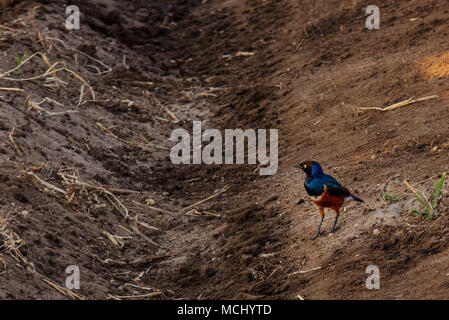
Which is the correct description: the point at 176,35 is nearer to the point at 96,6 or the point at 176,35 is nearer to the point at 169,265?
the point at 96,6

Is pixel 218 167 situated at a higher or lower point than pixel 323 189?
higher

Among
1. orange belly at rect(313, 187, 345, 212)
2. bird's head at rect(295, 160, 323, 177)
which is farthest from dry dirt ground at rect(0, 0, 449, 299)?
bird's head at rect(295, 160, 323, 177)

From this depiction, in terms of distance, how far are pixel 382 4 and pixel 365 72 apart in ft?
5.58

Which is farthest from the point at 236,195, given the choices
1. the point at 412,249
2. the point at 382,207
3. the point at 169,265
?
the point at 412,249

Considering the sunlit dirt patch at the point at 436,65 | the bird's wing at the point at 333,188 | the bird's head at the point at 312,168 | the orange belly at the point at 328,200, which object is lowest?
the orange belly at the point at 328,200

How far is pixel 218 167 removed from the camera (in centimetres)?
718

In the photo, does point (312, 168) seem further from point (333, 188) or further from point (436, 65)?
point (436, 65)

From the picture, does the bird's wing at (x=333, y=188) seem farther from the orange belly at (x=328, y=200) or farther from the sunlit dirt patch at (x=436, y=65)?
the sunlit dirt patch at (x=436, y=65)

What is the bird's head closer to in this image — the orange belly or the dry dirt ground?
the orange belly

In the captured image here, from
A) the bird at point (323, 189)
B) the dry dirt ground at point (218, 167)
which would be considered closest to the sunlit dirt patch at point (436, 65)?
the dry dirt ground at point (218, 167)

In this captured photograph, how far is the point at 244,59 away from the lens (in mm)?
9164

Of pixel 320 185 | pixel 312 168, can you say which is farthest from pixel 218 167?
pixel 320 185

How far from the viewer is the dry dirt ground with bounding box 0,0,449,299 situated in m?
5.22

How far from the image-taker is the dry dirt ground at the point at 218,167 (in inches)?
205
